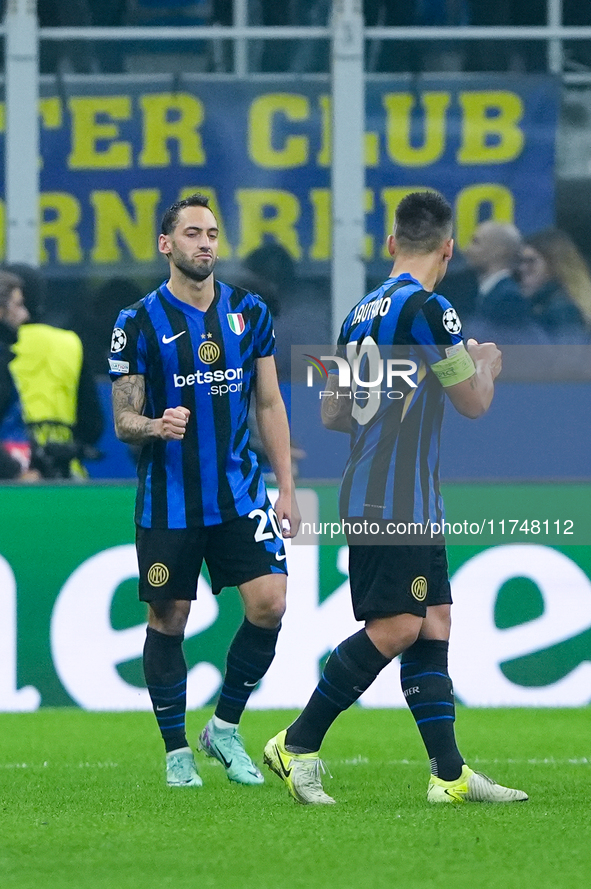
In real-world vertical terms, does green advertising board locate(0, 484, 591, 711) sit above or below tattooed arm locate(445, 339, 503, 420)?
below

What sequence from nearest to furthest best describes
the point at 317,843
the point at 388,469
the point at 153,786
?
1. the point at 317,843
2. the point at 388,469
3. the point at 153,786

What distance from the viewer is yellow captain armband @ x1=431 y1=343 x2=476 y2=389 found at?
4.37 meters

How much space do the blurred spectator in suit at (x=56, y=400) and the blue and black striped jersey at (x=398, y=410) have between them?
422 cm

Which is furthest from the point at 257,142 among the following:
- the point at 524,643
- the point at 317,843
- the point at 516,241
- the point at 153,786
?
the point at 317,843

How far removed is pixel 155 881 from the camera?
11.2 ft

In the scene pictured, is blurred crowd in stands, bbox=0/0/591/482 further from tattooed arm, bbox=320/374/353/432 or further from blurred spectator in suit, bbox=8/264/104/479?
tattooed arm, bbox=320/374/353/432

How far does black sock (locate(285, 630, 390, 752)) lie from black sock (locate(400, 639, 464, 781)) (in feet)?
0.37

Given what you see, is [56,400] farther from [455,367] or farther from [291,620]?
[455,367]

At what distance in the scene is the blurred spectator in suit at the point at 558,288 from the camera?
400 inches

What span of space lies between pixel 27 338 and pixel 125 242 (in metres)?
2.13

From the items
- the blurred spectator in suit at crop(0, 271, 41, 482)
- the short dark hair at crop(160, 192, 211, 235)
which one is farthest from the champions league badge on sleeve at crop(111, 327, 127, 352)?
the blurred spectator in suit at crop(0, 271, 41, 482)

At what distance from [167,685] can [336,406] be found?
1098 millimetres

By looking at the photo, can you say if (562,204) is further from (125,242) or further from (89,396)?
(89,396)

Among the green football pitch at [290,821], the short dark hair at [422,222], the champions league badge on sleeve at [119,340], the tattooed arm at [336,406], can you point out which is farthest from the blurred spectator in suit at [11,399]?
the short dark hair at [422,222]
